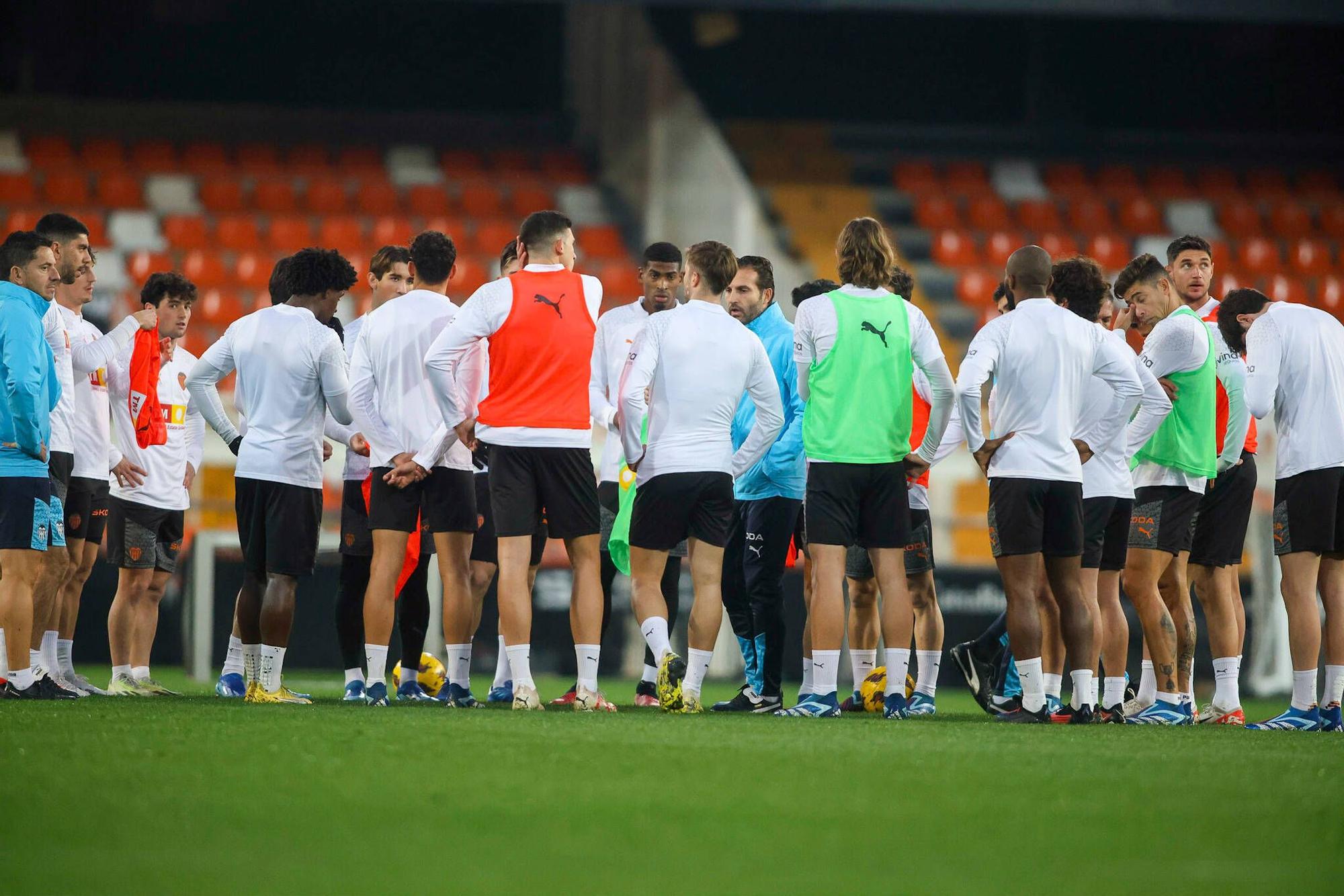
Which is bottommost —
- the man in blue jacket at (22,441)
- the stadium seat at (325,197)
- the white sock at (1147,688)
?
the white sock at (1147,688)

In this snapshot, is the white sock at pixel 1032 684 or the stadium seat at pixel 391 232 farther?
the stadium seat at pixel 391 232

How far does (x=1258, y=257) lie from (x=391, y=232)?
35.2 ft

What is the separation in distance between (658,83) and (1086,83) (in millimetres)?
6627

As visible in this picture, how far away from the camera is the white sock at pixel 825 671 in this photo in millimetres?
7027

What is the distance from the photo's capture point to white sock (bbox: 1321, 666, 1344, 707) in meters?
7.24

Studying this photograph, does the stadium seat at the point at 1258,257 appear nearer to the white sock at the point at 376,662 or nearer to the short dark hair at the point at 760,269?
the short dark hair at the point at 760,269

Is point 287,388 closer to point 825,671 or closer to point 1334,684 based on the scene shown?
point 825,671

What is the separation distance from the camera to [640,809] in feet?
13.4

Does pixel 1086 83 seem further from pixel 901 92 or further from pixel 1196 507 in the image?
pixel 1196 507

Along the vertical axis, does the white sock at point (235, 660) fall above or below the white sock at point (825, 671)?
below

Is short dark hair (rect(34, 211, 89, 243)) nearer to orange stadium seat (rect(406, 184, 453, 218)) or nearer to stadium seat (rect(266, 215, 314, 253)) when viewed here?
stadium seat (rect(266, 215, 314, 253))

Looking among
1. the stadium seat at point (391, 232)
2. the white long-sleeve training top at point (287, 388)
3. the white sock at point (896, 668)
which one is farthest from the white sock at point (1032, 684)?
the stadium seat at point (391, 232)

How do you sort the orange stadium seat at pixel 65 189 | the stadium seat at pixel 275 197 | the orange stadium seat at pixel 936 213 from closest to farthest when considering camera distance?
the orange stadium seat at pixel 65 189
the stadium seat at pixel 275 197
the orange stadium seat at pixel 936 213

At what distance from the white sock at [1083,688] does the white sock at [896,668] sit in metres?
0.78
